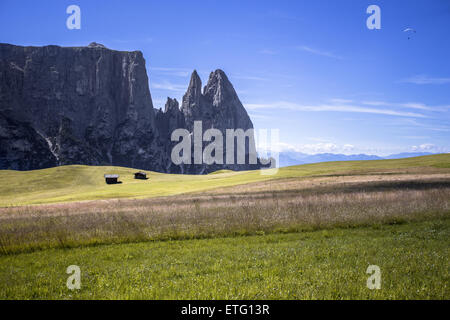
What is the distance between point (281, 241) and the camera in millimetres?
13008

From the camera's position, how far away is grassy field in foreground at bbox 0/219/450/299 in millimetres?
7074

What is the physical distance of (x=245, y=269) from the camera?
884cm

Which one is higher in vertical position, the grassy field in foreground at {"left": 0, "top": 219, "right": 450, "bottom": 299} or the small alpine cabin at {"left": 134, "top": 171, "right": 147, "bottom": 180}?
the grassy field in foreground at {"left": 0, "top": 219, "right": 450, "bottom": 299}

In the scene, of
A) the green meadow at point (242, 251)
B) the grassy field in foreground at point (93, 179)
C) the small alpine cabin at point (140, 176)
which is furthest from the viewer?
the small alpine cabin at point (140, 176)

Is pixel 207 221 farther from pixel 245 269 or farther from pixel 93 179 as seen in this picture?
pixel 93 179

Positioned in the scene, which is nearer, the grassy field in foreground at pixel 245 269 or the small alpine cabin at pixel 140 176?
the grassy field in foreground at pixel 245 269

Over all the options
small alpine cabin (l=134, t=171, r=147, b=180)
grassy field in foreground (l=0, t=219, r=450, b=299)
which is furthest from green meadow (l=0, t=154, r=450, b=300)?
small alpine cabin (l=134, t=171, r=147, b=180)

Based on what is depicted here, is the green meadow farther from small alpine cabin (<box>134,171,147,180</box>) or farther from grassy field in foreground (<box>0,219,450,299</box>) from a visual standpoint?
small alpine cabin (<box>134,171,147,180</box>)

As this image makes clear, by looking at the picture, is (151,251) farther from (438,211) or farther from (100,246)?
(438,211)

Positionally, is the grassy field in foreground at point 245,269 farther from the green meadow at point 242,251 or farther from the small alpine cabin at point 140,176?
the small alpine cabin at point 140,176

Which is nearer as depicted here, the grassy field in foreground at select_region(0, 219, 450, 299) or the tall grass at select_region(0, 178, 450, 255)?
the grassy field in foreground at select_region(0, 219, 450, 299)

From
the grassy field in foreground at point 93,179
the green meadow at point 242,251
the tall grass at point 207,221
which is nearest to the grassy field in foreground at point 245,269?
the green meadow at point 242,251

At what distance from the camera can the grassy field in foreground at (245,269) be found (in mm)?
7074
